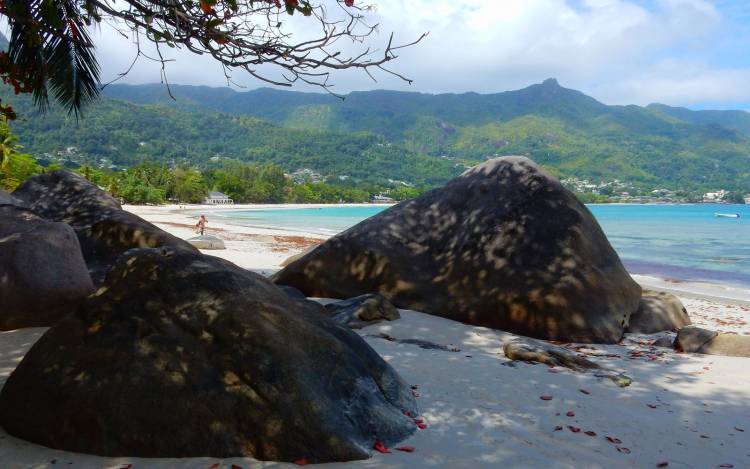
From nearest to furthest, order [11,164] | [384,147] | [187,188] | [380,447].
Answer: [380,447] → [11,164] → [187,188] → [384,147]

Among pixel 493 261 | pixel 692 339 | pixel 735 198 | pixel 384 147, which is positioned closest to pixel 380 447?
pixel 493 261

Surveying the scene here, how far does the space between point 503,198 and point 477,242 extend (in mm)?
848

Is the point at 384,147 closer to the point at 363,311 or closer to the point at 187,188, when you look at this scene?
the point at 187,188

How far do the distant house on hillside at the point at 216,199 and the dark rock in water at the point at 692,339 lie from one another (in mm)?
90690

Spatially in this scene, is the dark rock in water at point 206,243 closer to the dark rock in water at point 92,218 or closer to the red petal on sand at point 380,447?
the dark rock in water at point 92,218

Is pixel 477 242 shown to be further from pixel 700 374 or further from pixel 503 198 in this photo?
pixel 700 374

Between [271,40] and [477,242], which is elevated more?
[271,40]

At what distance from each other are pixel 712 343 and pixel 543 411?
388 cm

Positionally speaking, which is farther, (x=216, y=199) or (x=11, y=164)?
(x=216, y=199)

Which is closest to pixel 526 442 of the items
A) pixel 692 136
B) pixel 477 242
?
pixel 477 242

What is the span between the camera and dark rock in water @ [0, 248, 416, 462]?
3043 millimetres

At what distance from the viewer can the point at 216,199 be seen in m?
94.3

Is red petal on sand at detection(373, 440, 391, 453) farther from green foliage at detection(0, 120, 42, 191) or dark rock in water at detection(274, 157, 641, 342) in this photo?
green foliage at detection(0, 120, 42, 191)

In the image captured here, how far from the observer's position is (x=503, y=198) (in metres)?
8.31
